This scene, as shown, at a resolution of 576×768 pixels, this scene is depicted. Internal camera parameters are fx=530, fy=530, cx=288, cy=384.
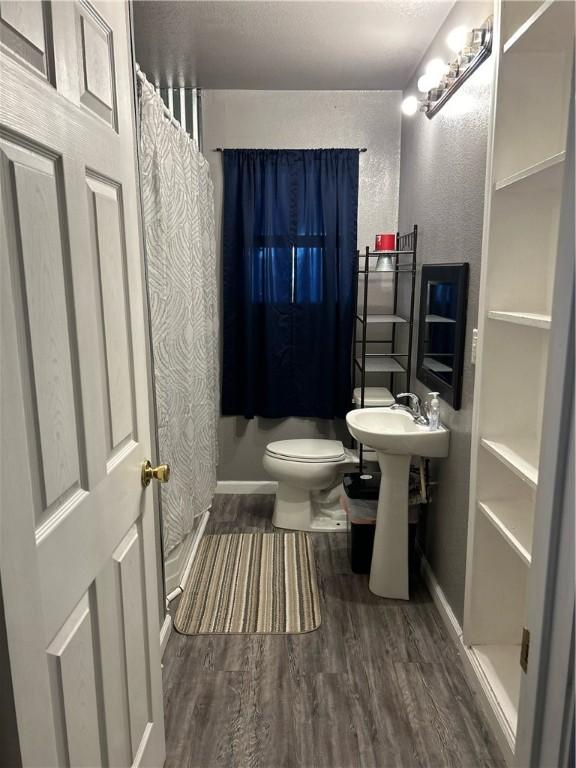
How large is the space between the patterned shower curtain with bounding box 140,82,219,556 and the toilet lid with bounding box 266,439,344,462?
1.38 ft

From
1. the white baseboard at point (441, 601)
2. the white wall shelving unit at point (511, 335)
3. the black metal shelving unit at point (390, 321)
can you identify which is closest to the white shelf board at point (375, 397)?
the black metal shelving unit at point (390, 321)

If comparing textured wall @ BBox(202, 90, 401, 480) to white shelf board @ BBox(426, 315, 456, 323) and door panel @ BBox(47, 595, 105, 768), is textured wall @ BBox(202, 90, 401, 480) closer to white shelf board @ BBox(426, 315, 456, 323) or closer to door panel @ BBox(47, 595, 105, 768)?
white shelf board @ BBox(426, 315, 456, 323)

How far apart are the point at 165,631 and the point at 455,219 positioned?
212cm

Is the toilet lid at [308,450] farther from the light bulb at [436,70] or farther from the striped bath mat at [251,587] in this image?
the light bulb at [436,70]

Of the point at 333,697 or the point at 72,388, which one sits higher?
the point at 72,388

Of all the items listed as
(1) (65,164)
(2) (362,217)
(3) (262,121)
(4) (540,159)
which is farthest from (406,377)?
(1) (65,164)

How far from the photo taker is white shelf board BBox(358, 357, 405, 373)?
120 inches

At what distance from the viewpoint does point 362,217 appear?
11.5ft

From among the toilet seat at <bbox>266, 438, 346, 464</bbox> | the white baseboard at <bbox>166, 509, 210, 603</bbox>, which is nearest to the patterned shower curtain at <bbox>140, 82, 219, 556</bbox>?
the white baseboard at <bbox>166, 509, 210, 603</bbox>

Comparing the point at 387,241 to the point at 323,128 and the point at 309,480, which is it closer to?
the point at 323,128

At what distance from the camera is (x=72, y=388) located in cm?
99

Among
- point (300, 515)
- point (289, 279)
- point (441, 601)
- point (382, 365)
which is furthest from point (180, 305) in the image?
point (441, 601)

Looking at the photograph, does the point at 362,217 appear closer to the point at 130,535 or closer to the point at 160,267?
the point at 160,267

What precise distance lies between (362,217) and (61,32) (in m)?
2.77
